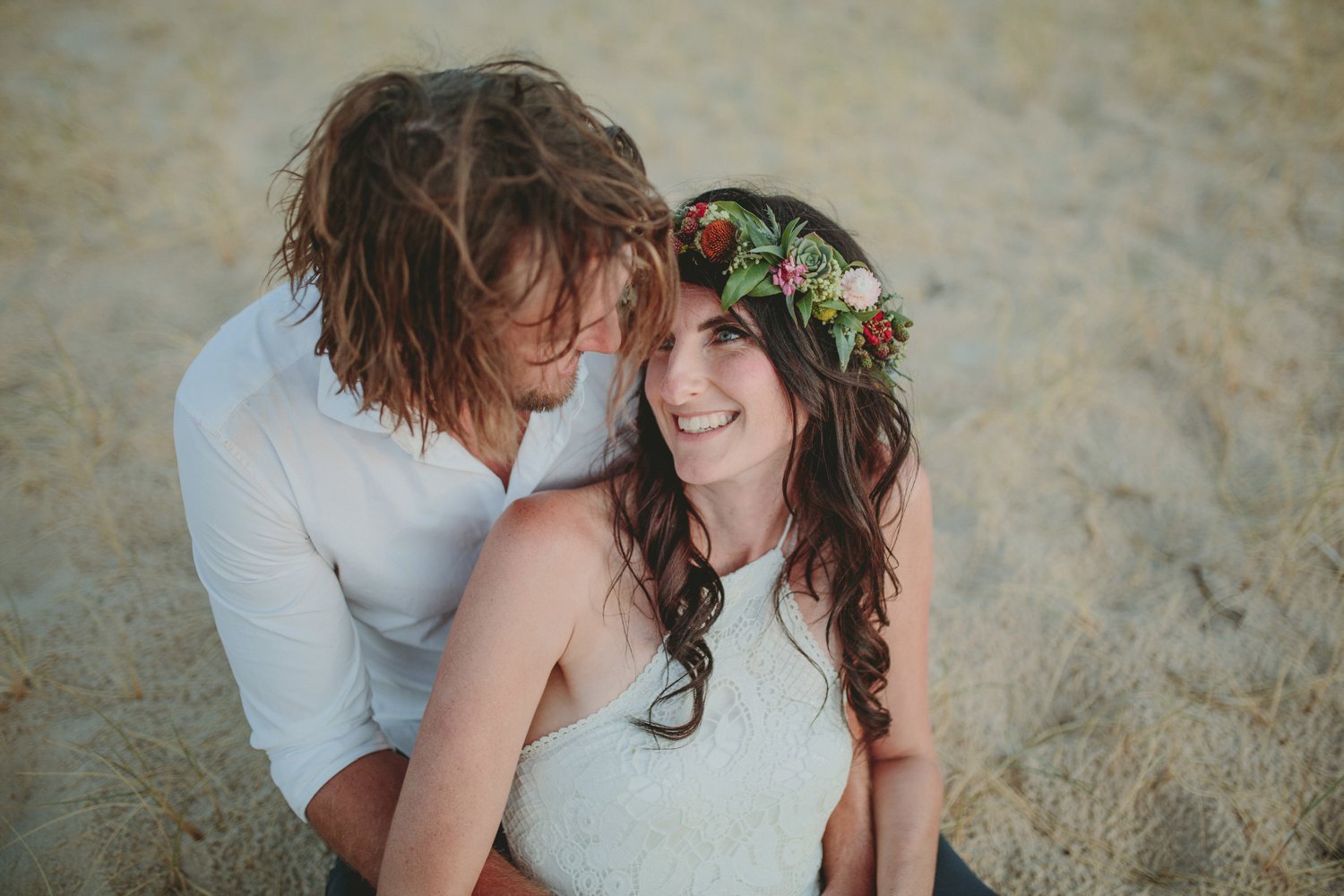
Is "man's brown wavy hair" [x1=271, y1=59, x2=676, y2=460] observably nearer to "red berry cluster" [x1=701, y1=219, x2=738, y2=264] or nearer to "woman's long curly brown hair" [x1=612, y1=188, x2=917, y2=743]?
"red berry cluster" [x1=701, y1=219, x2=738, y2=264]

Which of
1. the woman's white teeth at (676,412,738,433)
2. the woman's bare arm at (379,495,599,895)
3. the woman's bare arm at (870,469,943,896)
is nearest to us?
the woman's bare arm at (379,495,599,895)

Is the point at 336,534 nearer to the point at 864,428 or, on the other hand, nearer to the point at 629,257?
the point at 629,257

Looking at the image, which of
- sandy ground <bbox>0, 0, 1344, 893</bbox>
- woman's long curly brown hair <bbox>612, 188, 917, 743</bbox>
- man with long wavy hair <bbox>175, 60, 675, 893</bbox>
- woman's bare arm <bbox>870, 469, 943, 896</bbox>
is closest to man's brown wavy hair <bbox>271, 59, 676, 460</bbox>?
man with long wavy hair <bbox>175, 60, 675, 893</bbox>

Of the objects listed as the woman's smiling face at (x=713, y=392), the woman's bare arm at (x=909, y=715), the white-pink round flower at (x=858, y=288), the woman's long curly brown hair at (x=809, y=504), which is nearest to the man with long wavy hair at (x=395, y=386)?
the woman's smiling face at (x=713, y=392)

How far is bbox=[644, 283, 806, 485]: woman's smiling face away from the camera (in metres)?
2.16

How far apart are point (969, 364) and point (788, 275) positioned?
295cm

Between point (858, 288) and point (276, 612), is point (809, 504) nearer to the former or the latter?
point (858, 288)

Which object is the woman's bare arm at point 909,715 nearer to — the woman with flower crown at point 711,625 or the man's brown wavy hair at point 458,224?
the woman with flower crown at point 711,625

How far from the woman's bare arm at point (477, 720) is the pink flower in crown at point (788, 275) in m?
0.81

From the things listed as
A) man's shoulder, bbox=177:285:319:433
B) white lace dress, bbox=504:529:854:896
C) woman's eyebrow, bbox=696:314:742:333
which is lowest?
white lace dress, bbox=504:529:854:896

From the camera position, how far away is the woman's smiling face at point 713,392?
7.10 ft

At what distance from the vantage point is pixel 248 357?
2189mm

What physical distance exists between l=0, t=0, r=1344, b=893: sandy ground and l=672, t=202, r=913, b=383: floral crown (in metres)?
1.80

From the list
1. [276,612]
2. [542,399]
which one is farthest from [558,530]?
[276,612]
